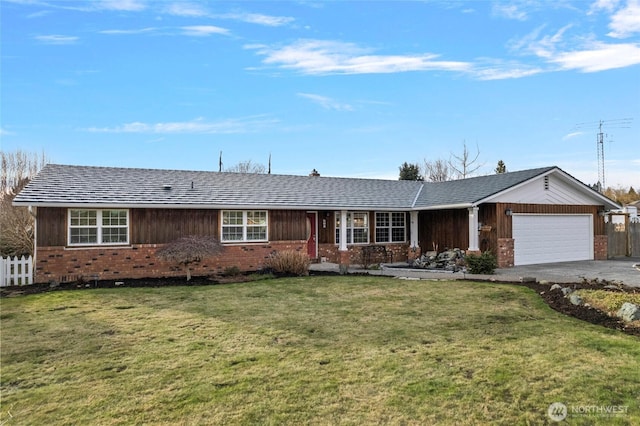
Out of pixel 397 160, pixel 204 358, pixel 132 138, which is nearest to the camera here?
pixel 204 358

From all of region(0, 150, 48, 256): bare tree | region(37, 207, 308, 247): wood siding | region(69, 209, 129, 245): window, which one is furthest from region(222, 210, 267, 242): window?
region(0, 150, 48, 256): bare tree

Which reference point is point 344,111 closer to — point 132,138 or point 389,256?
point 389,256

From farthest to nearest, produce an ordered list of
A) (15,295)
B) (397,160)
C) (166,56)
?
(397,160), (166,56), (15,295)

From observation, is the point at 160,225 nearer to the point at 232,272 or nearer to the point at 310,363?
the point at 232,272

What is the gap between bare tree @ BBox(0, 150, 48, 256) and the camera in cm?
1870

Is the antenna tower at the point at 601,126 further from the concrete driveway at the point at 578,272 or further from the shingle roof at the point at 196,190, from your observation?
the shingle roof at the point at 196,190

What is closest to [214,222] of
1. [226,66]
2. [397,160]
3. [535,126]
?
[226,66]

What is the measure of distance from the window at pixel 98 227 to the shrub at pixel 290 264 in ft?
17.7

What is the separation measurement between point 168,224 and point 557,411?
13629 millimetres

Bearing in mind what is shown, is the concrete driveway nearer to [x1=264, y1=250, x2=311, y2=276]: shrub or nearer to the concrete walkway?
the concrete walkway

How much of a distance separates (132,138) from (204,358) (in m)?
20.6

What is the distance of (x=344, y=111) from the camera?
21.4 metres

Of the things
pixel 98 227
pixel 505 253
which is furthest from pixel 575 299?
pixel 98 227

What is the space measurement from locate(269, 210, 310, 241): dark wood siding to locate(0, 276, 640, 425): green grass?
7382 millimetres
